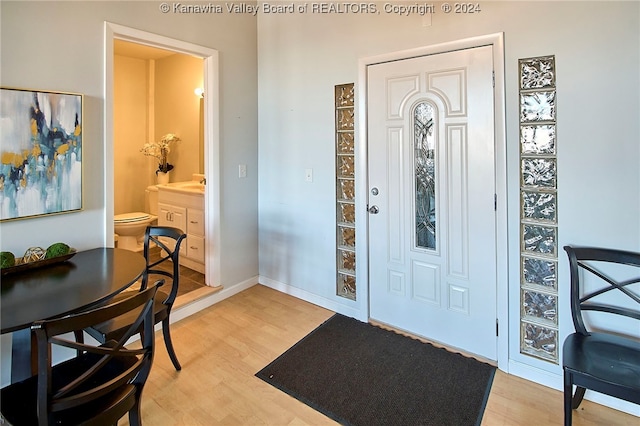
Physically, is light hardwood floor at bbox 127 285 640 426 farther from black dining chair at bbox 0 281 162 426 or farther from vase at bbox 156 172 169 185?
vase at bbox 156 172 169 185

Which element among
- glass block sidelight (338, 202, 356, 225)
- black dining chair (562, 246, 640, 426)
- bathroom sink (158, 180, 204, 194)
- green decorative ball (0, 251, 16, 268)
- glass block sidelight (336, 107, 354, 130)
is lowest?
black dining chair (562, 246, 640, 426)

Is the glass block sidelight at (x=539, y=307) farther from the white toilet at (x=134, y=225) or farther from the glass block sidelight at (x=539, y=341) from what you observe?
the white toilet at (x=134, y=225)

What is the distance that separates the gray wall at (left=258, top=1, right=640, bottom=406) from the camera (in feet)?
5.88

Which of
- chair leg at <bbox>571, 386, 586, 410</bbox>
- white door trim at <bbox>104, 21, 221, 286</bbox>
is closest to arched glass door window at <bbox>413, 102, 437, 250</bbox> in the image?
chair leg at <bbox>571, 386, 586, 410</bbox>

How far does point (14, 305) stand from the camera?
4.64 feet

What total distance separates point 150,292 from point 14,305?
0.59 metres

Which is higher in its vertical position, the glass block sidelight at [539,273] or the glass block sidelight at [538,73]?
the glass block sidelight at [538,73]

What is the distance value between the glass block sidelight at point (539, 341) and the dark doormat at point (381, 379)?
0.88ft

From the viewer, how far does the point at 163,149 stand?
462 cm

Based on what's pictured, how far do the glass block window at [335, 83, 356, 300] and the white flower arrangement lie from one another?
263 cm

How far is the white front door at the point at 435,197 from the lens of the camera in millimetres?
2242

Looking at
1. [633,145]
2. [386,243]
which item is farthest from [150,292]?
[633,145]

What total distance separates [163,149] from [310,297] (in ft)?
9.39

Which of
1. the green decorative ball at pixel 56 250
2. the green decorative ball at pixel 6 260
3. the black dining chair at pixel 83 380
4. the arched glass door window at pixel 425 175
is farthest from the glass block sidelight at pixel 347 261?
the green decorative ball at pixel 6 260
